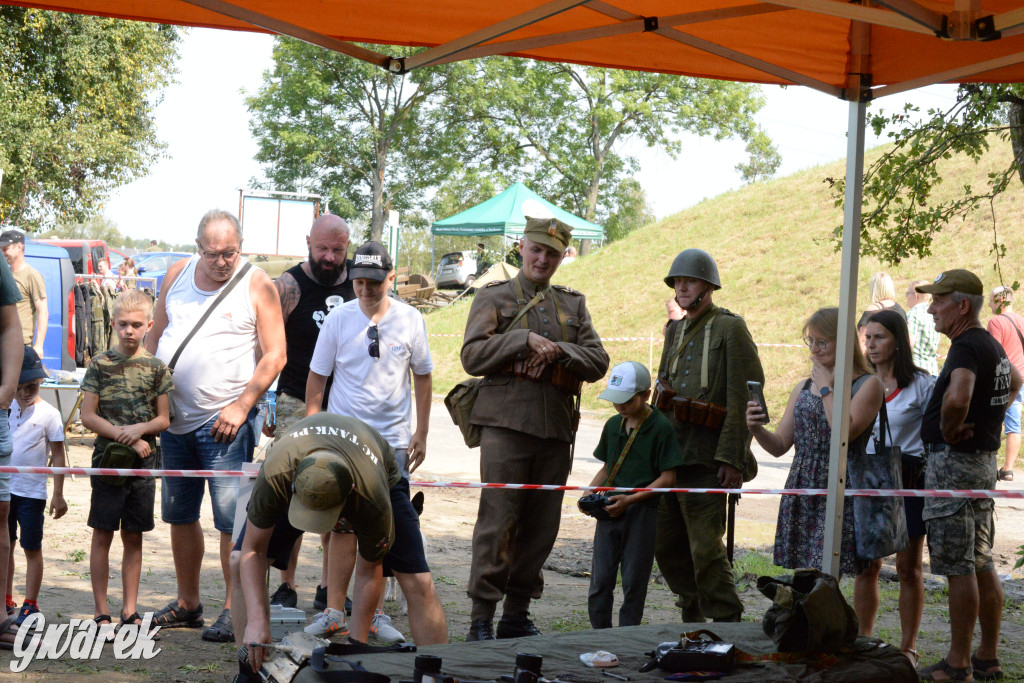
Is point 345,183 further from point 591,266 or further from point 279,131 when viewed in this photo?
point 591,266

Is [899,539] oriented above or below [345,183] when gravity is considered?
below

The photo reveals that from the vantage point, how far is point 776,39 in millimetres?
4734

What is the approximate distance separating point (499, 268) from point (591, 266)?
2.55 m

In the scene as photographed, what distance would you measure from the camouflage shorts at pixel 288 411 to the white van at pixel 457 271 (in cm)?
2764

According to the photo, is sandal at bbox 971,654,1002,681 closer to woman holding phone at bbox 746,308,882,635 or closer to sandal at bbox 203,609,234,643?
woman holding phone at bbox 746,308,882,635

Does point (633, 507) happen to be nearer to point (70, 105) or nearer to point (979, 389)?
point (979, 389)

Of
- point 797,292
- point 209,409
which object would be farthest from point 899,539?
point 797,292

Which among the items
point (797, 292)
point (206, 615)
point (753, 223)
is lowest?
point (206, 615)

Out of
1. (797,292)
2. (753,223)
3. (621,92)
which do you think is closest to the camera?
(797,292)

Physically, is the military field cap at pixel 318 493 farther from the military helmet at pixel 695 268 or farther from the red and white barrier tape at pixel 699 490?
the military helmet at pixel 695 268

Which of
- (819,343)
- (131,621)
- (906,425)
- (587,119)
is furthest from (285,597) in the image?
(587,119)

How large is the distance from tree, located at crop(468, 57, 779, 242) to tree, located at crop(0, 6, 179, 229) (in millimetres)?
15131

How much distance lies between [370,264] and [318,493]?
2.11 metres

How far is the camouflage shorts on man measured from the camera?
469cm
